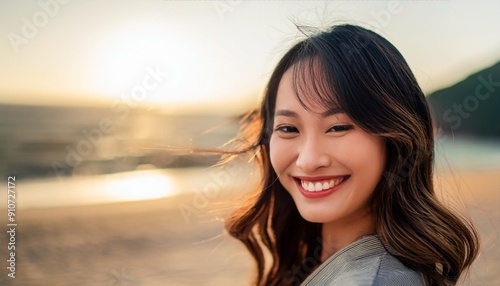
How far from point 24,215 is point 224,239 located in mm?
3244

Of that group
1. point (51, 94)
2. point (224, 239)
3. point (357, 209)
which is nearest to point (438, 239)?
point (357, 209)

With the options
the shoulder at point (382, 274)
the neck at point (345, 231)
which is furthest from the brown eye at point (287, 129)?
the shoulder at point (382, 274)

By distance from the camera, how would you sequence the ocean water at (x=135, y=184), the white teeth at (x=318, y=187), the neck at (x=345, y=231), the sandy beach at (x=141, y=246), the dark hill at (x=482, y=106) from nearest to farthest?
the white teeth at (x=318, y=187) → the neck at (x=345, y=231) → the sandy beach at (x=141, y=246) → the ocean water at (x=135, y=184) → the dark hill at (x=482, y=106)

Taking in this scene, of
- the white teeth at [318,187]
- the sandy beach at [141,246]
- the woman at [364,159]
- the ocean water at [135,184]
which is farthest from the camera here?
the ocean water at [135,184]

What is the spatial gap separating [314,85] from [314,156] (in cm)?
25

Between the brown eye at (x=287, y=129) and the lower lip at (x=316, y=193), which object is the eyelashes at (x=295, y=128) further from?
the lower lip at (x=316, y=193)

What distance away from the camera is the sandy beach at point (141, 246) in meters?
5.88

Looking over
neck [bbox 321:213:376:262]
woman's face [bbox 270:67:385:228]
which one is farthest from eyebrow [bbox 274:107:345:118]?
neck [bbox 321:213:376:262]

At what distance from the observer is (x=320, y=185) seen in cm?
217

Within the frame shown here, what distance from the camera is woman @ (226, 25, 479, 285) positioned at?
2.07 meters

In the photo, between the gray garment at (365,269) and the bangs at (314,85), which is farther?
the bangs at (314,85)

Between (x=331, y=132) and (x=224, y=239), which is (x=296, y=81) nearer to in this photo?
(x=331, y=132)

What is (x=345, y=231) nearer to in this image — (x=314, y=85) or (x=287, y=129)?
(x=287, y=129)

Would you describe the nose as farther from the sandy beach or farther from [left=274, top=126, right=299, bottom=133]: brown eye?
the sandy beach
